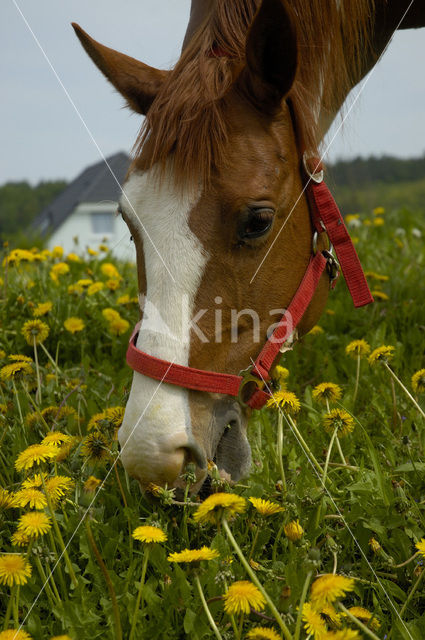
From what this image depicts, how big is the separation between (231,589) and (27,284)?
3.32 meters

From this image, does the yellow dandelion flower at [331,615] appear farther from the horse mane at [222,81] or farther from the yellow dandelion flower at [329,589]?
the horse mane at [222,81]

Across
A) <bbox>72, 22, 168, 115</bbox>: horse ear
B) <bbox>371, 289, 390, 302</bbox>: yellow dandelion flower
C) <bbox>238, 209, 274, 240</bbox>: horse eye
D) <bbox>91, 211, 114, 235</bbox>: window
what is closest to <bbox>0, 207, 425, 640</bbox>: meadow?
<bbox>238, 209, 274, 240</bbox>: horse eye

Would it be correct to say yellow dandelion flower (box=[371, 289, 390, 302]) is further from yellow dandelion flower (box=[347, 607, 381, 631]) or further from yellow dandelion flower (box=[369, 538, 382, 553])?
yellow dandelion flower (box=[347, 607, 381, 631])

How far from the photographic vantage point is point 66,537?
5.75ft

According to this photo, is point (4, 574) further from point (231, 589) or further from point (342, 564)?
point (342, 564)

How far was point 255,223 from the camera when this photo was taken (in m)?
1.88

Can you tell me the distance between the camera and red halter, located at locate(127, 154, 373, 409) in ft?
5.68

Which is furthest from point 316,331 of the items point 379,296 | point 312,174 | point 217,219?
point 217,219

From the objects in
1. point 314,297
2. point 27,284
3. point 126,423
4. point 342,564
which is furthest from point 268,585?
point 27,284

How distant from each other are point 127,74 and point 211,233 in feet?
2.95

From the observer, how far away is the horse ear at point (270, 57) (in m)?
1.80

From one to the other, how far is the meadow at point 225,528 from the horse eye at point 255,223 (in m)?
0.53

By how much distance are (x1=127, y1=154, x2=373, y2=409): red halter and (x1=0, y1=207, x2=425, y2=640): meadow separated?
129mm

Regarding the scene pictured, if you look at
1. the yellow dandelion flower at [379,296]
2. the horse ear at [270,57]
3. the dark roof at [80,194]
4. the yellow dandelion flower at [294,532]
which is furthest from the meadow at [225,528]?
the dark roof at [80,194]
